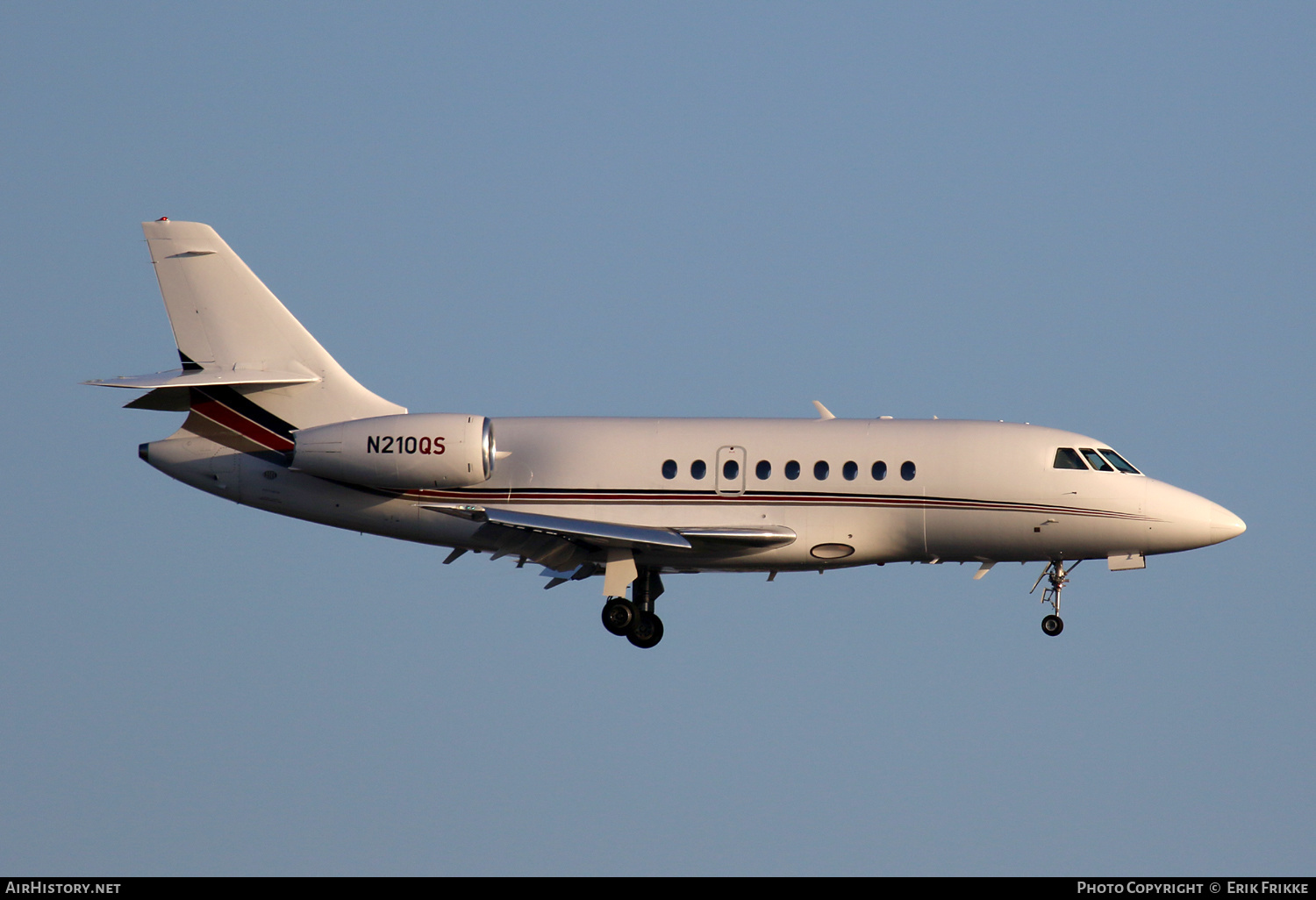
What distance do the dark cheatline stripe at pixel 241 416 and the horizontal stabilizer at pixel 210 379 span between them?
0.29 meters

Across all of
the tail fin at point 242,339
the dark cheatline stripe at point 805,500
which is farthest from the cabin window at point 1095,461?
the tail fin at point 242,339

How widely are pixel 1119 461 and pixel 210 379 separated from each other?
59.3ft

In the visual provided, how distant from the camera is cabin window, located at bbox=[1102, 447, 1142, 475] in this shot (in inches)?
1121

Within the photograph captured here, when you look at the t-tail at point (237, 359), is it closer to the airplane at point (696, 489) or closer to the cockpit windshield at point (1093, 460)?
the airplane at point (696, 489)

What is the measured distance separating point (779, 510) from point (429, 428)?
691cm

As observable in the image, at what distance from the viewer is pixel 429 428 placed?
28.3 m

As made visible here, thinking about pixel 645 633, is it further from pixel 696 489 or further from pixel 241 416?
pixel 241 416

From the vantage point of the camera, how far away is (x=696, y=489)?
28094 millimetres

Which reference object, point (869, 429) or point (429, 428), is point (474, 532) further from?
point (869, 429)

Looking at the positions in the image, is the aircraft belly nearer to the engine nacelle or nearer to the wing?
the wing

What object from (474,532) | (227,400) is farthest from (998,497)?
(227,400)

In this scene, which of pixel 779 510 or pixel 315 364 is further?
pixel 315 364

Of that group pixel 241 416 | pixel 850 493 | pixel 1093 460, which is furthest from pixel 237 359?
pixel 1093 460

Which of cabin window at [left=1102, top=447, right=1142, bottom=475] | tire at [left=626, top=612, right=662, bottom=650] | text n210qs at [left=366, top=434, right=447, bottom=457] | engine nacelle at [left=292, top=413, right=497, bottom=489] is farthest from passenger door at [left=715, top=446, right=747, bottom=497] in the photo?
cabin window at [left=1102, top=447, right=1142, bottom=475]
